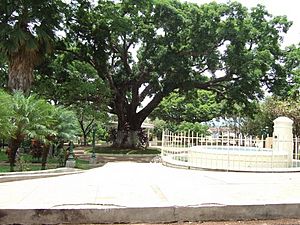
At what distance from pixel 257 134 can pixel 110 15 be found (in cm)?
2750

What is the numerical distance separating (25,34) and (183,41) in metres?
12.1

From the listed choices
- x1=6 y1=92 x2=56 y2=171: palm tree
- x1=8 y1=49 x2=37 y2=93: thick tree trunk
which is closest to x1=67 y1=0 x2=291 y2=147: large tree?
x1=8 y1=49 x2=37 y2=93: thick tree trunk

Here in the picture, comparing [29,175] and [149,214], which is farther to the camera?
[29,175]

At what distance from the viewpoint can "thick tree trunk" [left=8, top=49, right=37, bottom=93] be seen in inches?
672

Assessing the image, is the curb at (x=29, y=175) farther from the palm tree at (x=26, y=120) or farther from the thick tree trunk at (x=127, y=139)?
the thick tree trunk at (x=127, y=139)

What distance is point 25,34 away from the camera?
15781 millimetres

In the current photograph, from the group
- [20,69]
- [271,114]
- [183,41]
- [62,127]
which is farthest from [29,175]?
[271,114]

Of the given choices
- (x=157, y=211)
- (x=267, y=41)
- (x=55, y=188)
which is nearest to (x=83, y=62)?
(x=267, y=41)

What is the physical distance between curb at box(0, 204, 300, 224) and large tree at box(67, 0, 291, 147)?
59.5 ft

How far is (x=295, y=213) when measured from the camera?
6.48 metres

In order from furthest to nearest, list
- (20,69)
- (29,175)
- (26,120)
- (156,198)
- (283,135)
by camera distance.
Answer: (20,69), (283,135), (26,120), (29,175), (156,198)

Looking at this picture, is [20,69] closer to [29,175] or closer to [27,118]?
[27,118]

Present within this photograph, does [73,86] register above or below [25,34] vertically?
below

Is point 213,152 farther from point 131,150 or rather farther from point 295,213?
point 131,150
